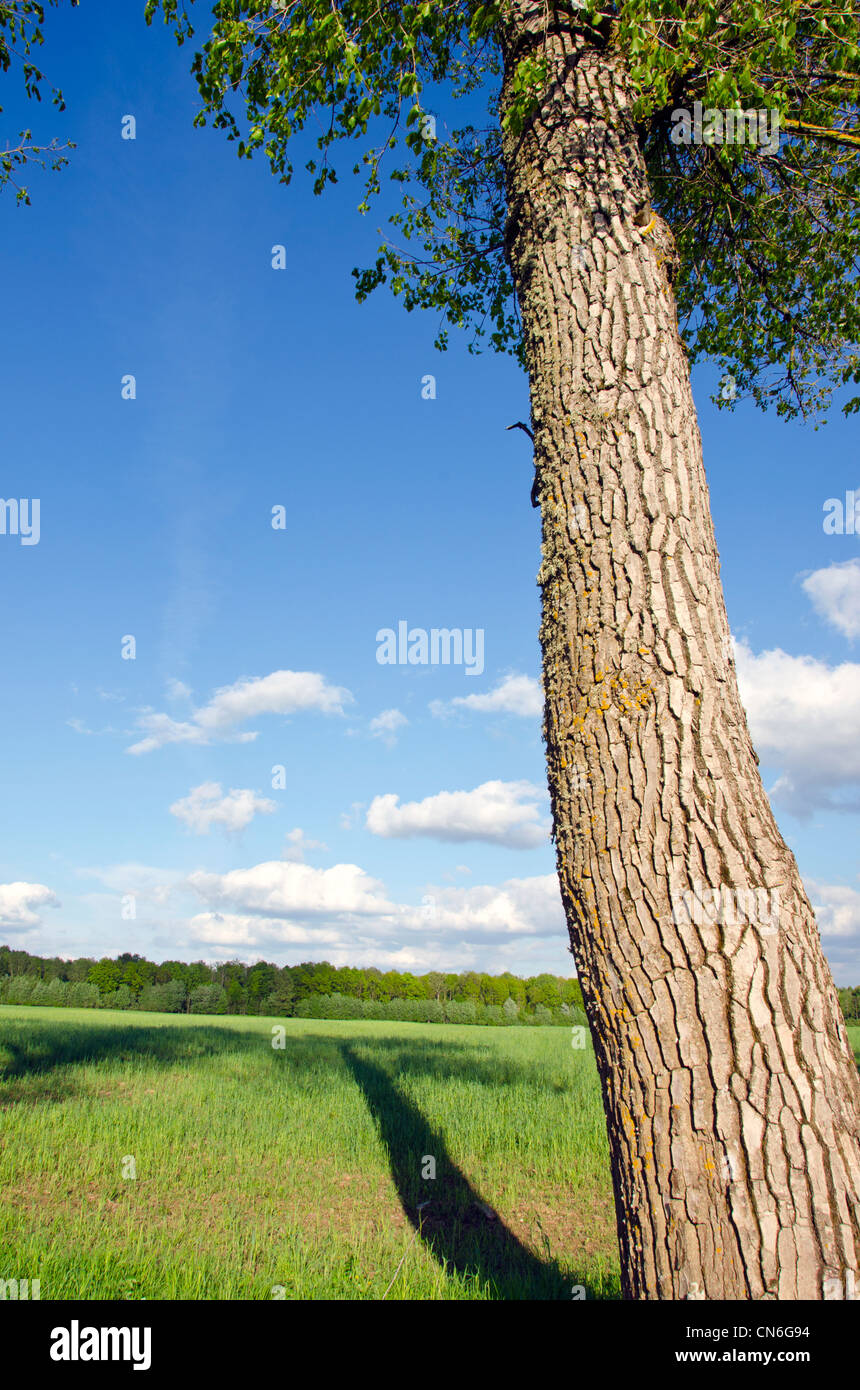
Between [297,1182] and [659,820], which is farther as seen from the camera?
[297,1182]

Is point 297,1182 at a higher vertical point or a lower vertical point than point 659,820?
lower

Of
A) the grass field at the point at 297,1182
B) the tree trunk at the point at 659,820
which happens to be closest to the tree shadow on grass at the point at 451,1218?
the grass field at the point at 297,1182

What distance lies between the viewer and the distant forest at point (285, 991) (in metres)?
44.9

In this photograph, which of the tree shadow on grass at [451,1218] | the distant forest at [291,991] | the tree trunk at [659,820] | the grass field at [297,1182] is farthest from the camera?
the distant forest at [291,991]

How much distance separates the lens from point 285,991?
149 feet

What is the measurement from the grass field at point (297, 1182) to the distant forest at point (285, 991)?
3618cm

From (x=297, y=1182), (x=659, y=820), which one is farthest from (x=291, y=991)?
(x=659, y=820)

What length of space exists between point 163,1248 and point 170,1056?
8.27 metres

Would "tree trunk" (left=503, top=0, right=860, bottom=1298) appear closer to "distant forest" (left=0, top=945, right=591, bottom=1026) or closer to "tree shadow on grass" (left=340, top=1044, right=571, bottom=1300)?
"tree shadow on grass" (left=340, top=1044, right=571, bottom=1300)

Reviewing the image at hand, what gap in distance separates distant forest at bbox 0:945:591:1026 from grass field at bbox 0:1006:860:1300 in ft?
119

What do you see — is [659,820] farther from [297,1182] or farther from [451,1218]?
[297,1182]

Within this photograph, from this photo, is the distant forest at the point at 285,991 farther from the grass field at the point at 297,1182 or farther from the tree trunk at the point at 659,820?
the tree trunk at the point at 659,820

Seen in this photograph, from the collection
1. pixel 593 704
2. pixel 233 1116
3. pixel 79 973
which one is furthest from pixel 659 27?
pixel 79 973

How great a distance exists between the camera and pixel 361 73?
491cm
